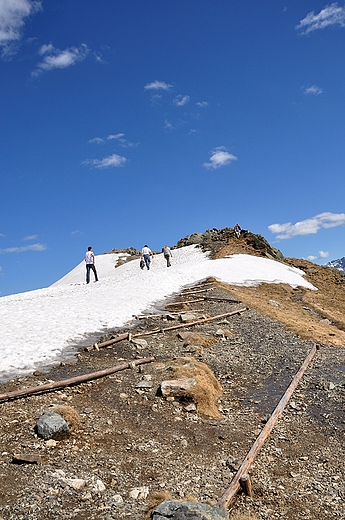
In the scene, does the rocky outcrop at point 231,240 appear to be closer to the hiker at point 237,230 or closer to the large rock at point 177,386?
the hiker at point 237,230

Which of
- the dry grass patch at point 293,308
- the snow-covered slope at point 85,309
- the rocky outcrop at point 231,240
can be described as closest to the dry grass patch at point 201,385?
the snow-covered slope at point 85,309

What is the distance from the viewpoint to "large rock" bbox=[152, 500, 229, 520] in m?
5.22

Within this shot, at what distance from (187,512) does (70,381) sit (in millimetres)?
6222

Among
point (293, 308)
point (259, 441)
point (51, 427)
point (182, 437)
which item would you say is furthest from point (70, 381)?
point (293, 308)

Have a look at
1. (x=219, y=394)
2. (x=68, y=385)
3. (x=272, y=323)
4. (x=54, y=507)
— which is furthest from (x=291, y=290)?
(x=54, y=507)

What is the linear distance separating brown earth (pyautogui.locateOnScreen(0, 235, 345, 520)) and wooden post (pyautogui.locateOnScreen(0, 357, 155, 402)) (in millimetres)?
165

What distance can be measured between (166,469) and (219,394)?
4.17 m

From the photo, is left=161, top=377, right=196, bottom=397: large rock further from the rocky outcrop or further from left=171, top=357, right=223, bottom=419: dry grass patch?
the rocky outcrop

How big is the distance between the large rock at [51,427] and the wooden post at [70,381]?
1.78 metres

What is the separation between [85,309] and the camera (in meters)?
20.1

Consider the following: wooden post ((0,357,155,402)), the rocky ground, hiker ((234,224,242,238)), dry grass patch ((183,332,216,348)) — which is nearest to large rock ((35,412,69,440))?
the rocky ground

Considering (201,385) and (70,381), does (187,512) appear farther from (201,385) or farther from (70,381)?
(70,381)

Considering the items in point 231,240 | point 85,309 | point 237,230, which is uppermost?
point 237,230

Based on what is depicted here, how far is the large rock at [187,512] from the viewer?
5.22 m
